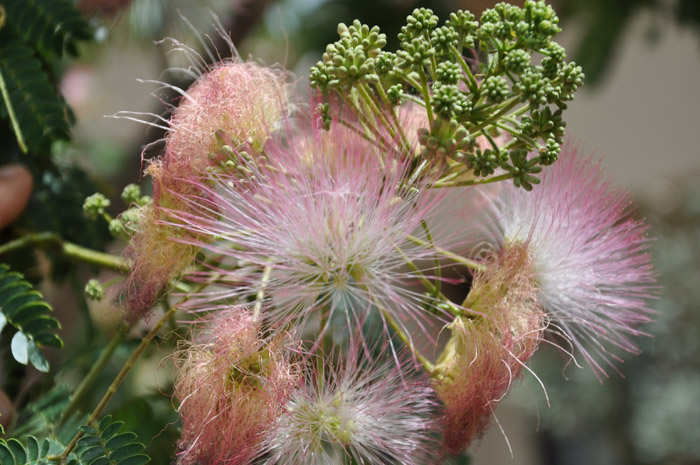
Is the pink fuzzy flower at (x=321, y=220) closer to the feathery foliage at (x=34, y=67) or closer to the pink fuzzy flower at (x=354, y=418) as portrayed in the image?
the pink fuzzy flower at (x=354, y=418)

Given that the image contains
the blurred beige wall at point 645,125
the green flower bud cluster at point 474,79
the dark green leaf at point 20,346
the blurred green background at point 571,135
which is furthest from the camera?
the blurred beige wall at point 645,125

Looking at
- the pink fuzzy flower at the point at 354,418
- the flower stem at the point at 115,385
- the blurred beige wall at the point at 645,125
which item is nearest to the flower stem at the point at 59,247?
the flower stem at the point at 115,385

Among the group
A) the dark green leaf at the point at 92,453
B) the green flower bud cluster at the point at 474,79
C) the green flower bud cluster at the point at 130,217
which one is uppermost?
the green flower bud cluster at the point at 474,79

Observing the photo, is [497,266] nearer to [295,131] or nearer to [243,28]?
[295,131]

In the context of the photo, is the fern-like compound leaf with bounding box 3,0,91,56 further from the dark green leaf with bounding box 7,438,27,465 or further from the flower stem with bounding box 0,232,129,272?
the dark green leaf with bounding box 7,438,27,465

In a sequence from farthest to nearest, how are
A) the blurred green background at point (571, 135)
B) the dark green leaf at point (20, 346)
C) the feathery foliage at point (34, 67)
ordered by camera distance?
1. the blurred green background at point (571, 135)
2. the feathery foliage at point (34, 67)
3. the dark green leaf at point (20, 346)

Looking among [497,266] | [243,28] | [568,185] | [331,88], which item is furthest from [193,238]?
[243,28]
